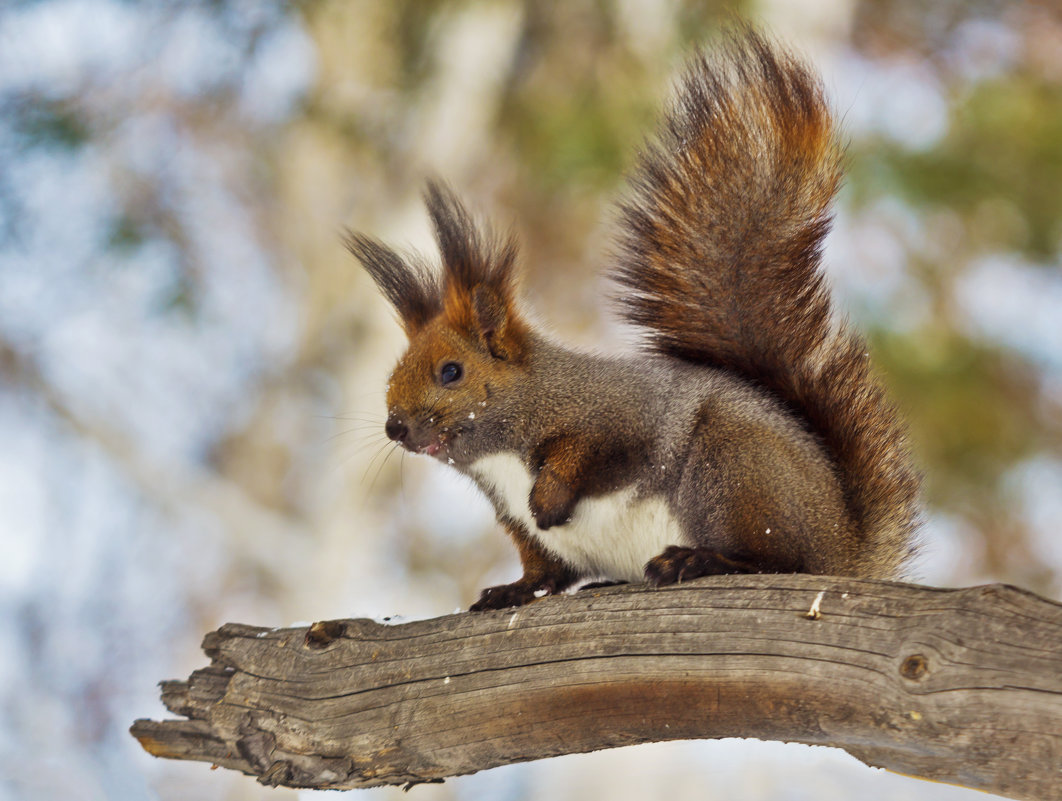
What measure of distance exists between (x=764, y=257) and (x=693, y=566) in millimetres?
525

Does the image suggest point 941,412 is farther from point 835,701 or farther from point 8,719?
point 8,719

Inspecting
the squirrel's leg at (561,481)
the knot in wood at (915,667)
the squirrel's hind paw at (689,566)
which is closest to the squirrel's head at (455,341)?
the squirrel's leg at (561,481)

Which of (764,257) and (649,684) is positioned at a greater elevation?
(764,257)

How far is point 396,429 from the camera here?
1773 mm

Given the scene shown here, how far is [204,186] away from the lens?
5992 mm

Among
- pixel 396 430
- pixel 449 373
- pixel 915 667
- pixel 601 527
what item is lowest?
pixel 915 667

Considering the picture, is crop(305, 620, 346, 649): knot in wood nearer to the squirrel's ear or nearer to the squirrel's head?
the squirrel's head

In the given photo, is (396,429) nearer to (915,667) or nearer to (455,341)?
(455,341)

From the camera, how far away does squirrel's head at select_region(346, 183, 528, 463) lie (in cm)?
182

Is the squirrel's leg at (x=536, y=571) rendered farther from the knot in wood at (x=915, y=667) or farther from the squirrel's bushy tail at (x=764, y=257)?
the knot in wood at (x=915, y=667)

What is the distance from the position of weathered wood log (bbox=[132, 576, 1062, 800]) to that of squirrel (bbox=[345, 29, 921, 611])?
0.13 meters

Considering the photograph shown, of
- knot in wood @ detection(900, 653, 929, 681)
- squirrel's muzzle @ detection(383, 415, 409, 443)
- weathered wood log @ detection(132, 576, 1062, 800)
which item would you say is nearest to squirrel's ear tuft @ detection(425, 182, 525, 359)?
squirrel's muzzle @ detection(383, 415, 409, 443)

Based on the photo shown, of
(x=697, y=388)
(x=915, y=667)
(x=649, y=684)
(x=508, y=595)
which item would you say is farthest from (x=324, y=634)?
(x=915, y=667)

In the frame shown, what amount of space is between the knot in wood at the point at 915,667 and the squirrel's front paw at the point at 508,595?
25.5 inches
